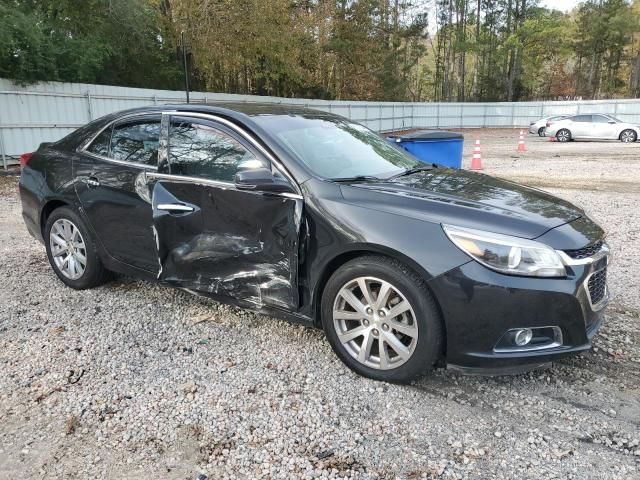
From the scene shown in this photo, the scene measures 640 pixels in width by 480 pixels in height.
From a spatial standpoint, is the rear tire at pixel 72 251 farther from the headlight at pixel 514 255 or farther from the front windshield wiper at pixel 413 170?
the headlight at pixel 514 255

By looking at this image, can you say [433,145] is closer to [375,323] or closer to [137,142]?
[137,142]

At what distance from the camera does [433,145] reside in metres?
8.30

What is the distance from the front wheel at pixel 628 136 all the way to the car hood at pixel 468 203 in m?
23.2

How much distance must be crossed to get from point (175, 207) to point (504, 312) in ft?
7.57

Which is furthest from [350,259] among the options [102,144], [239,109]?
[102,144]

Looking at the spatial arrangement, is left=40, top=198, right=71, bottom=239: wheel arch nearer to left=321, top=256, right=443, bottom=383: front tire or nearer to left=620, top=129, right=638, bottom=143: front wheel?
left=321, top=256, right=443, bottom=383: front tire

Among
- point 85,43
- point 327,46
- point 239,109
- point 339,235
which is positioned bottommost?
point 339,235

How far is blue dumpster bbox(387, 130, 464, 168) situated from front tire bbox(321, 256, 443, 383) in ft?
16.5

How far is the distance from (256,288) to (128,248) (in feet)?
4.22

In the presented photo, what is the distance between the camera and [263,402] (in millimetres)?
2977

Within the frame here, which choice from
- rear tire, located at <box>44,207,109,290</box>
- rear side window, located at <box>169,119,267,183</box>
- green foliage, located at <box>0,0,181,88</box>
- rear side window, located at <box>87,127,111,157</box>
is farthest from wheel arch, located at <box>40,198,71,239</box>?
green foliage, located at <box>0,0,181,88</box>

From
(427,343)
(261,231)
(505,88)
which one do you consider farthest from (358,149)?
(505,88)

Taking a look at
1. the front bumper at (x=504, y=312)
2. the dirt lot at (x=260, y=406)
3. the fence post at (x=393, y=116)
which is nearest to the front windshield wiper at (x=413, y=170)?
the front bumper at (x=504, y=312)

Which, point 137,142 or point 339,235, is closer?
point 339,235
